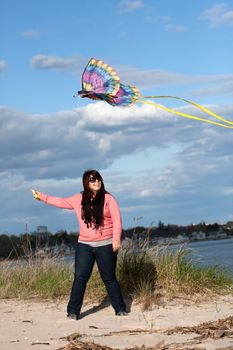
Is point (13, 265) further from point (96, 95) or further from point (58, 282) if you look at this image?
point (96, 95)

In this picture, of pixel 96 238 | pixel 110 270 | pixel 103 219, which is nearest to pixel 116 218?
pixel 103 219

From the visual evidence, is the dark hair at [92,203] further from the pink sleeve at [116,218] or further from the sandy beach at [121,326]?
the sandy beach at [121,326]

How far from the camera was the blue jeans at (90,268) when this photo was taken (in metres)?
9.41

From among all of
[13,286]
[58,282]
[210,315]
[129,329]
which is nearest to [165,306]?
[210,315]

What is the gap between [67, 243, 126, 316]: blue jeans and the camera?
9.41 meters

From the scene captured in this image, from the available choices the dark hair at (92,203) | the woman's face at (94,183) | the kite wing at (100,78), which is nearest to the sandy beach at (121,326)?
the dark hair at (92,203)

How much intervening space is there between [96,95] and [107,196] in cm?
137

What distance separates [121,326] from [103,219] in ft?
4.63

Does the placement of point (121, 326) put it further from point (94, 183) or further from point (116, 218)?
point (94, 183)

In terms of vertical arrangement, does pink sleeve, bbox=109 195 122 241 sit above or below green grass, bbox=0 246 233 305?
above

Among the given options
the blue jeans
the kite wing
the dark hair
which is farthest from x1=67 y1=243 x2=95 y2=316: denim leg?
the kite wing

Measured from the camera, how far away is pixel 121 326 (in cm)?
895

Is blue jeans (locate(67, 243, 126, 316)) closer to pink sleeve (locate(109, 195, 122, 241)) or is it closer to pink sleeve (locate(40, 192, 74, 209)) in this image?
pink sleeve (locate(109, 195, 122, 241))

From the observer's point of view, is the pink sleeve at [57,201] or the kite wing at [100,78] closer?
the kite wing at [100,78]
